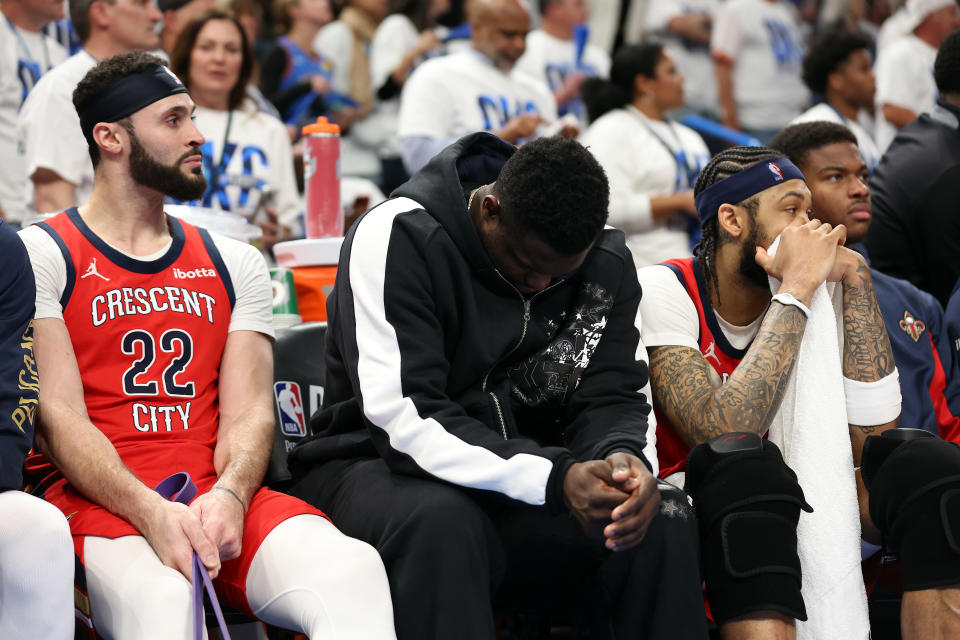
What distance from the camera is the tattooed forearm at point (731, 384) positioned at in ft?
9.78

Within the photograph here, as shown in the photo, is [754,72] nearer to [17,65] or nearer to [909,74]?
[909,74]

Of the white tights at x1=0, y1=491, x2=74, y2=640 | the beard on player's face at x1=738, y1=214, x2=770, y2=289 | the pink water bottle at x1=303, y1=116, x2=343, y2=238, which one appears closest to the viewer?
the white tights at x1=0, y1=491, x2=74, y2=640

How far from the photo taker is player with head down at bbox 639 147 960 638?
8.77 ft

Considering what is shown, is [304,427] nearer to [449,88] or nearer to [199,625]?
[199,625]

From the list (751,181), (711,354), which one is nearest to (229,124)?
(751,181)

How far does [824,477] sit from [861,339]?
480 millimetres

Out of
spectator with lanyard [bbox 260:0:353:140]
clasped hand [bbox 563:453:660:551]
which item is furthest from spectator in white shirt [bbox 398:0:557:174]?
clasped hand [bbox 563:453:660:551]

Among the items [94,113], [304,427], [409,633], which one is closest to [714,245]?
[304,427]

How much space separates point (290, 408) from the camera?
136 inches

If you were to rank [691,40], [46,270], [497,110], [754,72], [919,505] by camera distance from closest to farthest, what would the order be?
[919,505]
[46,270]
[497,110]
[754,72]
[691,40]

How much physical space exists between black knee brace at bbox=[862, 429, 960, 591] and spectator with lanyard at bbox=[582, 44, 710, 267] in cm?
243

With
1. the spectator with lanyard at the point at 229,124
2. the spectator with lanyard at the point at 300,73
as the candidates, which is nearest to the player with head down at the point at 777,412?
the spectator with lanyard at the point at 229,124

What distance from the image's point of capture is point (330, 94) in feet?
21.4

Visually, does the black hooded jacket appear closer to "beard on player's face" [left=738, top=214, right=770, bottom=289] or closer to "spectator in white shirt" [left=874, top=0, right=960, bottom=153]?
"beard on player's face" [left=738, top=214, right=770, bottom=289]
